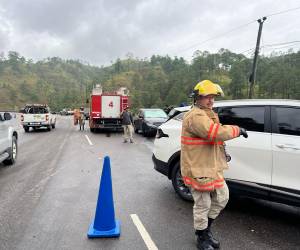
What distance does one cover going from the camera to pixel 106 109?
21453 mm

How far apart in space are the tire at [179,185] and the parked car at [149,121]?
442 inches

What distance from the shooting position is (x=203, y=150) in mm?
3664

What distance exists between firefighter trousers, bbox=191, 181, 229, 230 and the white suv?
1162mm

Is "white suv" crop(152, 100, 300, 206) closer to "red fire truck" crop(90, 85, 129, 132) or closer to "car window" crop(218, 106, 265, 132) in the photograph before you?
"car window" crop(218, 106, 265, 132)

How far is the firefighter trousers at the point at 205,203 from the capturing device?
3.77m

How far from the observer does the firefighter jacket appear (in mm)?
3520

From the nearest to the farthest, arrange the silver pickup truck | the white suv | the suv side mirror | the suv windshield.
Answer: the white suv < the silver pickup truck < the suv side mirror < the suv windshield

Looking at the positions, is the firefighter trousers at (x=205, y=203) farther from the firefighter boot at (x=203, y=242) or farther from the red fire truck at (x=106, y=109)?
the red fire truck at (x=106, y=109)

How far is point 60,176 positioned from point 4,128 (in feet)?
7.21

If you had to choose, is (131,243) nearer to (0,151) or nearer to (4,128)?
(0,151)

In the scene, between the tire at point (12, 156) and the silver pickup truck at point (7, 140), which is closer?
the silver pickup truck at point (7, 140)

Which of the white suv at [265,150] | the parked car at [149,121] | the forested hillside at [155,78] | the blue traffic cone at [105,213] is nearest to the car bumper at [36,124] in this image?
the parked car at [149,121]

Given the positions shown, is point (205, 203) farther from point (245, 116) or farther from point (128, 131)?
point (128, 131)

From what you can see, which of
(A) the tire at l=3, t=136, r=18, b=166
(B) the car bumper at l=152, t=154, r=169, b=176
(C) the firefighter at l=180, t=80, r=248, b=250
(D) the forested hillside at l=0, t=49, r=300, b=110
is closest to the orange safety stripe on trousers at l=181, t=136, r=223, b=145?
(C) the firefighter at l=180, t=80, r=248, b=250
